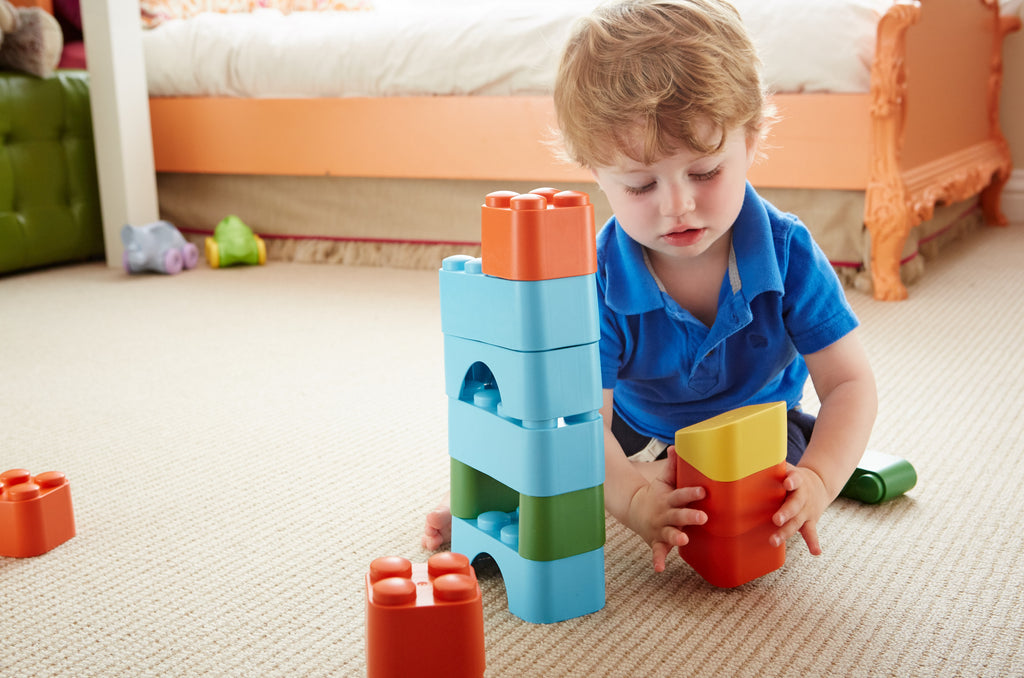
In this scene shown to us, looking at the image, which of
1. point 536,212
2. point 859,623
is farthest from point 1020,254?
point 536,212

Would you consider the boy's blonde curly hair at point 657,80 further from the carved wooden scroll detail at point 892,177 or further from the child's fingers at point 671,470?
the carved wooden scroll detail at point 892,177

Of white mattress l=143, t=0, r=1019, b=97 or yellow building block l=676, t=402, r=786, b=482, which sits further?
white mattress l=143, t=0, r=1019, b=97

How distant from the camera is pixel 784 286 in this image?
790 mm

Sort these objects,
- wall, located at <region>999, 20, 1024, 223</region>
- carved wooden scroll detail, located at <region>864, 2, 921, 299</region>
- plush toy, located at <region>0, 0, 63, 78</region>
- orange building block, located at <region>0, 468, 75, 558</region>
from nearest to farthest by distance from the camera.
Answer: orange building block, located at <region>0, 468, 75, 558</region> < carved wooden scroll detail, located at <region>864, 2, 921, 299</region> < plush toy, located at <region>0, 0, 63, 78</region> < wall, located at <region>999, 20, 1024, 223</region>

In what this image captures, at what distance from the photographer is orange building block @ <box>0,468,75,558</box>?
76 centimetres

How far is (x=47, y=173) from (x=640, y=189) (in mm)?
1806

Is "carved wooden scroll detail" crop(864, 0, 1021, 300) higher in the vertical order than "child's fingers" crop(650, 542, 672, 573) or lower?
higher

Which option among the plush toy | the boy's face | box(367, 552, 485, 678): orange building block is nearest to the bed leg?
the boy's face

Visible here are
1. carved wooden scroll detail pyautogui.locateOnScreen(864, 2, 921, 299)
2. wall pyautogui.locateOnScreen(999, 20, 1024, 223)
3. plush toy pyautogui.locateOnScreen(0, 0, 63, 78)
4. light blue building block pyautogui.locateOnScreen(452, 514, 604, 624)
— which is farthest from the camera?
wall pyautogui.locateOnScreen(999, 20, 1024, 223)

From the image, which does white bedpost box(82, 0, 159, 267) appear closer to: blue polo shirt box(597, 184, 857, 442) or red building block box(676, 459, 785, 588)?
blue polo shirt box(597, 184, 857, 442)

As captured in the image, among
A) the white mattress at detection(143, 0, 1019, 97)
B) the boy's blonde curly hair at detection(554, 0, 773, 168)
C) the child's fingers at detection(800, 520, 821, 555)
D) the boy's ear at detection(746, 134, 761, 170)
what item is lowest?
the child's fingers at detection(800, 520, 821, 555)

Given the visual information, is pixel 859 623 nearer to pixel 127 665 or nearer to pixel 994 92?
pixel 127 665

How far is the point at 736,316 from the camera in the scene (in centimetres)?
77

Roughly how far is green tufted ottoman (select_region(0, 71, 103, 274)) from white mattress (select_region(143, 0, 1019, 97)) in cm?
24
